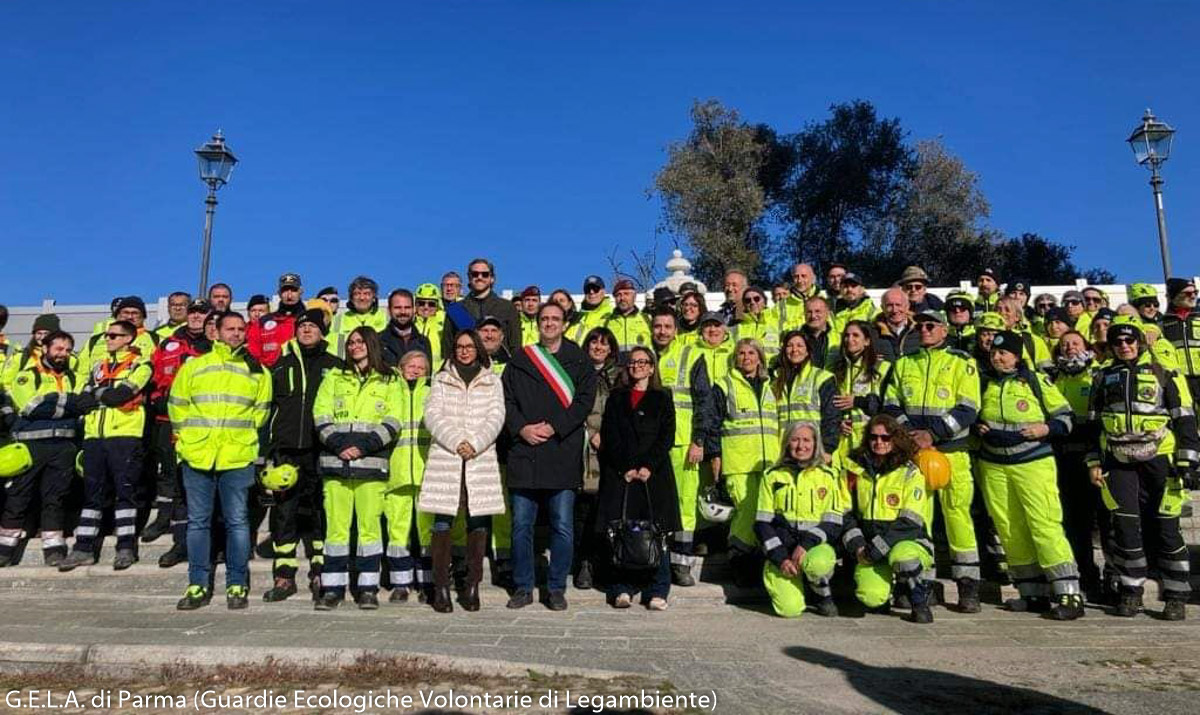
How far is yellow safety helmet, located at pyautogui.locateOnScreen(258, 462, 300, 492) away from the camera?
20.5 feet

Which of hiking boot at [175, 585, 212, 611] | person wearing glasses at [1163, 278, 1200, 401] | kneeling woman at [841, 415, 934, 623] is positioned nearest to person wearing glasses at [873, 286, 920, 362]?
kneeling woman at [841, 415, 934, 623]

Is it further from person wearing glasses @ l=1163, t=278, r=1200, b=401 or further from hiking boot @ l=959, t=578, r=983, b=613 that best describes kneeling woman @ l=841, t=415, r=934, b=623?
person wearing glasses @ l=1163, t=278, r=1200, b=401

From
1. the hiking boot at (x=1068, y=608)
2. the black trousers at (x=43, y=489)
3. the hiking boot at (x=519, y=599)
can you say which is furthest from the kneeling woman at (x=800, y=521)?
the black trousers at (x=43, y=489)

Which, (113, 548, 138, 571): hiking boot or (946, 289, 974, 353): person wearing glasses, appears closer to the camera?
(113, 548, 138, 571): hiking boot

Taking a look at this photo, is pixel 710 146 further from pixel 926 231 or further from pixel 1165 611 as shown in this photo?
pixel 1165 611

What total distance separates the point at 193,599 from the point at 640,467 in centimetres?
363

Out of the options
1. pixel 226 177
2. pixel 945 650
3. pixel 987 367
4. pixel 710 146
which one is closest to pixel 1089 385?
pixel 987 367

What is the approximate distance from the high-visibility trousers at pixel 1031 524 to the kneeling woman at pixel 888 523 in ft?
2.26

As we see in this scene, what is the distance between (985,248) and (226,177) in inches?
1003

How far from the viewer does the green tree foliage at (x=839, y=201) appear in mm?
27266

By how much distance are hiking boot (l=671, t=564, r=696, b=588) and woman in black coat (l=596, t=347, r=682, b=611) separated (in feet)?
1.25

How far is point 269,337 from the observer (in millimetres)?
7664

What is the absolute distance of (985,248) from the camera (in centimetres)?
2856

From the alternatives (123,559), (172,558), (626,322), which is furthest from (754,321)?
(123,559)
